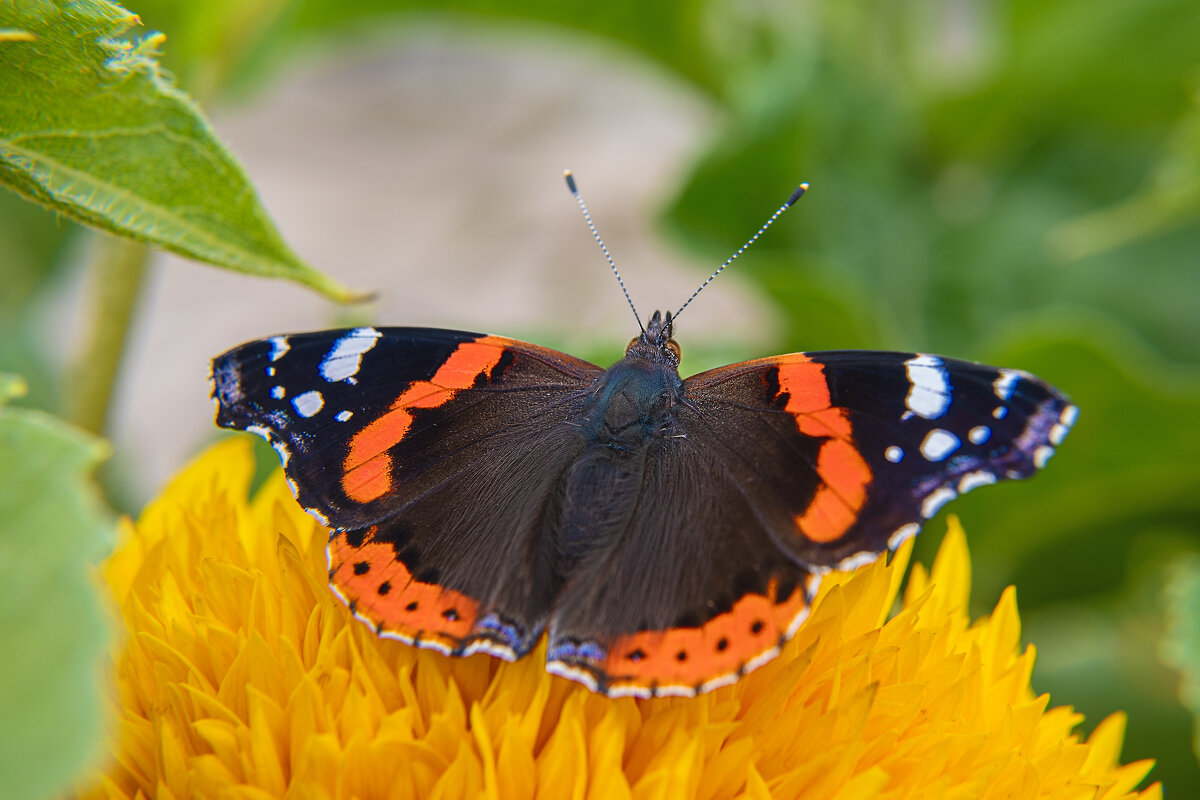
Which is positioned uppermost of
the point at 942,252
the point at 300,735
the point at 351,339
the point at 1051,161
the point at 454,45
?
the point at 454,45

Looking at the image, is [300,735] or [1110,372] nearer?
[300,735]

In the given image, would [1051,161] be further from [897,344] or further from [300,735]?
[300,735]

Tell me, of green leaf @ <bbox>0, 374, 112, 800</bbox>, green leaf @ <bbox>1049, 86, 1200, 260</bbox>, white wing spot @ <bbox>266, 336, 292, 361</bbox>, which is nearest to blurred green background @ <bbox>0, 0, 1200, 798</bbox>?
green leaf @ <bbox>1049, 86, 1200, 260</bbox>

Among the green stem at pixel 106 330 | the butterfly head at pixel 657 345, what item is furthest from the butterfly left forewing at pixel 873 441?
the green stem at pixel 106 330

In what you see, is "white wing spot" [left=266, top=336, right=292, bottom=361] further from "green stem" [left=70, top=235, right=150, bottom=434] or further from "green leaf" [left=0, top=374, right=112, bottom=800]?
"green stem" [left=70, top=235, right=150, bottom=434]

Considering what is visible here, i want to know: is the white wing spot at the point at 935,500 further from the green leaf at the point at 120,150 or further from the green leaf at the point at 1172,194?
the green leaf at the point at 1172,194

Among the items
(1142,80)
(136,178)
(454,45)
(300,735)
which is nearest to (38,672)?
(300,735)
